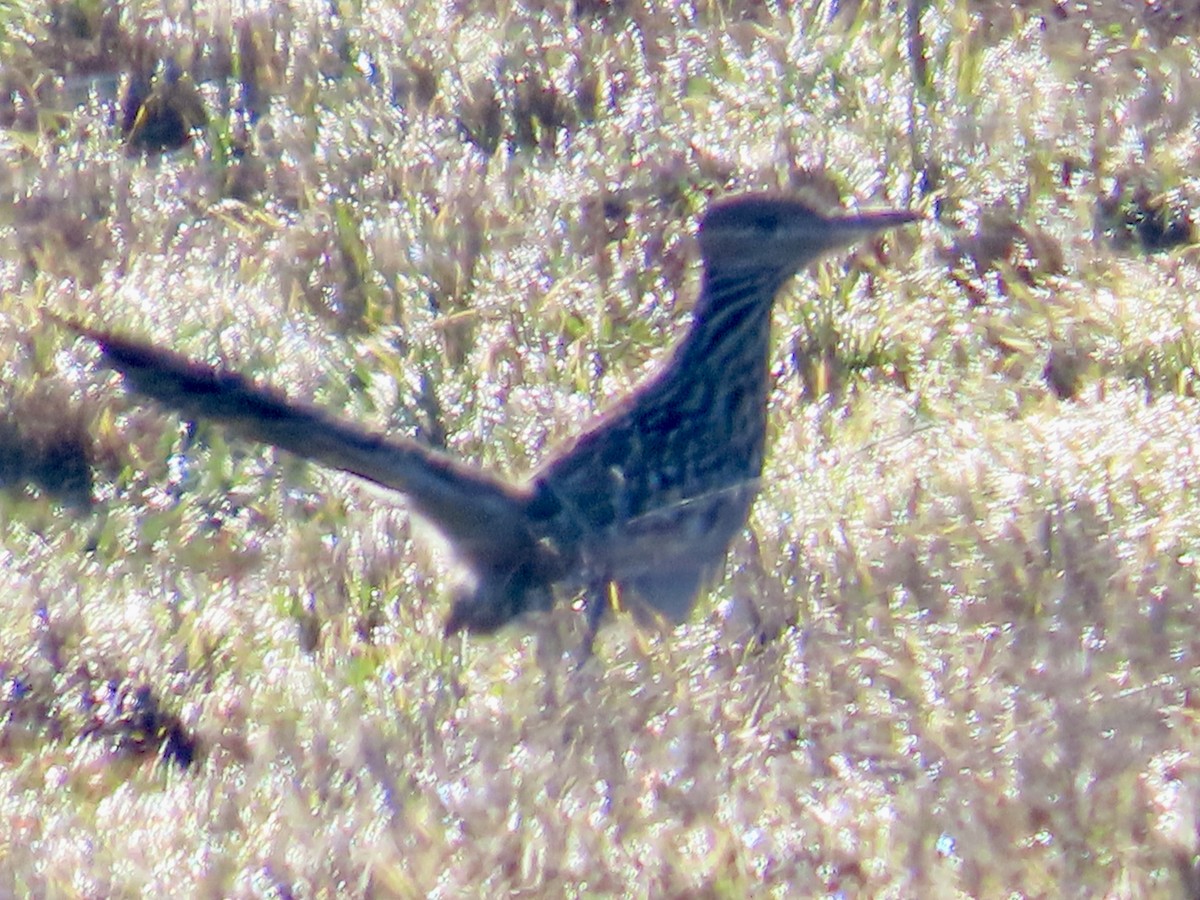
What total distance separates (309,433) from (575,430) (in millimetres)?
1416

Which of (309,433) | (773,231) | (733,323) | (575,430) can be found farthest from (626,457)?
(309,433)

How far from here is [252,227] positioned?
6727mm

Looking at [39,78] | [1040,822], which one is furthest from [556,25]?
[1040,822]

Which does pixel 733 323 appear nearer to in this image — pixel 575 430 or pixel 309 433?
pixel 575 430

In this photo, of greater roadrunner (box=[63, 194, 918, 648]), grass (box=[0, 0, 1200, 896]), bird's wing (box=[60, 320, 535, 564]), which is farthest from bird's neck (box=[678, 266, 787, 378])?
bird's wing (box=[60, 320, 535, 564])

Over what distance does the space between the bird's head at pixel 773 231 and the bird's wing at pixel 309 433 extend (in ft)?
3.66

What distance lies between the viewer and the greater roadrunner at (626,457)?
170 inches

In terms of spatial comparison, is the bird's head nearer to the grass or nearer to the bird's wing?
the grass

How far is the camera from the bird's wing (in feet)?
13.8

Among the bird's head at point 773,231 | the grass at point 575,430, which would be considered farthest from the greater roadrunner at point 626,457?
the grass at point 575,430

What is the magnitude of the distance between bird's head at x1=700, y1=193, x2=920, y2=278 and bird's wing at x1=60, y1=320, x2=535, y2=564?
1.12 meters

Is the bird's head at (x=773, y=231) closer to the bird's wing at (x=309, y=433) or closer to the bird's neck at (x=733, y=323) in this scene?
the bird's neck at (x=733, y=323)

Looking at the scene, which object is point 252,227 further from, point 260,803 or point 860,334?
point 260,803

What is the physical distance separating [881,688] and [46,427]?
2551 millimetres
